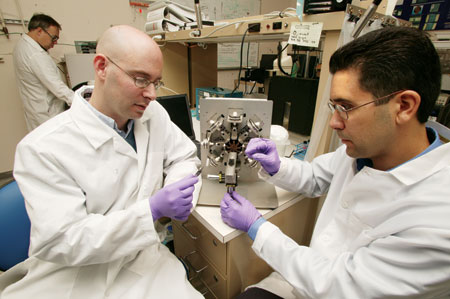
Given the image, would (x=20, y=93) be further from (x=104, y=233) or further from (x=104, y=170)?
(x=104, y=233)

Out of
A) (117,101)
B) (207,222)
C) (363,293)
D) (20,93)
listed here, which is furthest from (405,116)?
(20,93)

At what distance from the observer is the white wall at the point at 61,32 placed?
2520 mm

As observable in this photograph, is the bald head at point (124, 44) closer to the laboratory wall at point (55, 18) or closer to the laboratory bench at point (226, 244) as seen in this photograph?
the laboratory bench at point (226, 244)

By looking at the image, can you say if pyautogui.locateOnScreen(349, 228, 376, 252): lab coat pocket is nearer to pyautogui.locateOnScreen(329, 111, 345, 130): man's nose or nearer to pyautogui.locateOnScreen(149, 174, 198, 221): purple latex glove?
pyautogui.locateOnScreen(329, 111, 345, 130): man's nose

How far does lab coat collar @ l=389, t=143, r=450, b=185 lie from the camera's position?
0.61m

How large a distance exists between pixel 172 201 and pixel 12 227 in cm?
66

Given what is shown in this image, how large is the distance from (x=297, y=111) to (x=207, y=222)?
41.2 inches

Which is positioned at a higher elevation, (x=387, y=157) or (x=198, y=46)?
(x=198, y=46)

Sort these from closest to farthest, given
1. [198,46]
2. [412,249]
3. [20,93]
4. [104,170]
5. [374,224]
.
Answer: [412,249], [374,224], [104,170], [198,46], [20,93]

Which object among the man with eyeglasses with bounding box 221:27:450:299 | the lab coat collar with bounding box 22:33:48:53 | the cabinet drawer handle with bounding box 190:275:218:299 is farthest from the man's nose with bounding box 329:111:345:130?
the lab coat collar with bounding box 22:33:48:53

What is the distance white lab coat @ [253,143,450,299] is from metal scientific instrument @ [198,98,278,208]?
23 cm

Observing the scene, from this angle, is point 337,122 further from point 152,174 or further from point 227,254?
point 152,174

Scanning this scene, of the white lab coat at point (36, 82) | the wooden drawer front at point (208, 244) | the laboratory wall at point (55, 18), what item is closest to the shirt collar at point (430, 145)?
the wooden drawer front at point (208, 244)

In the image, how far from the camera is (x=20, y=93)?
103 inches
